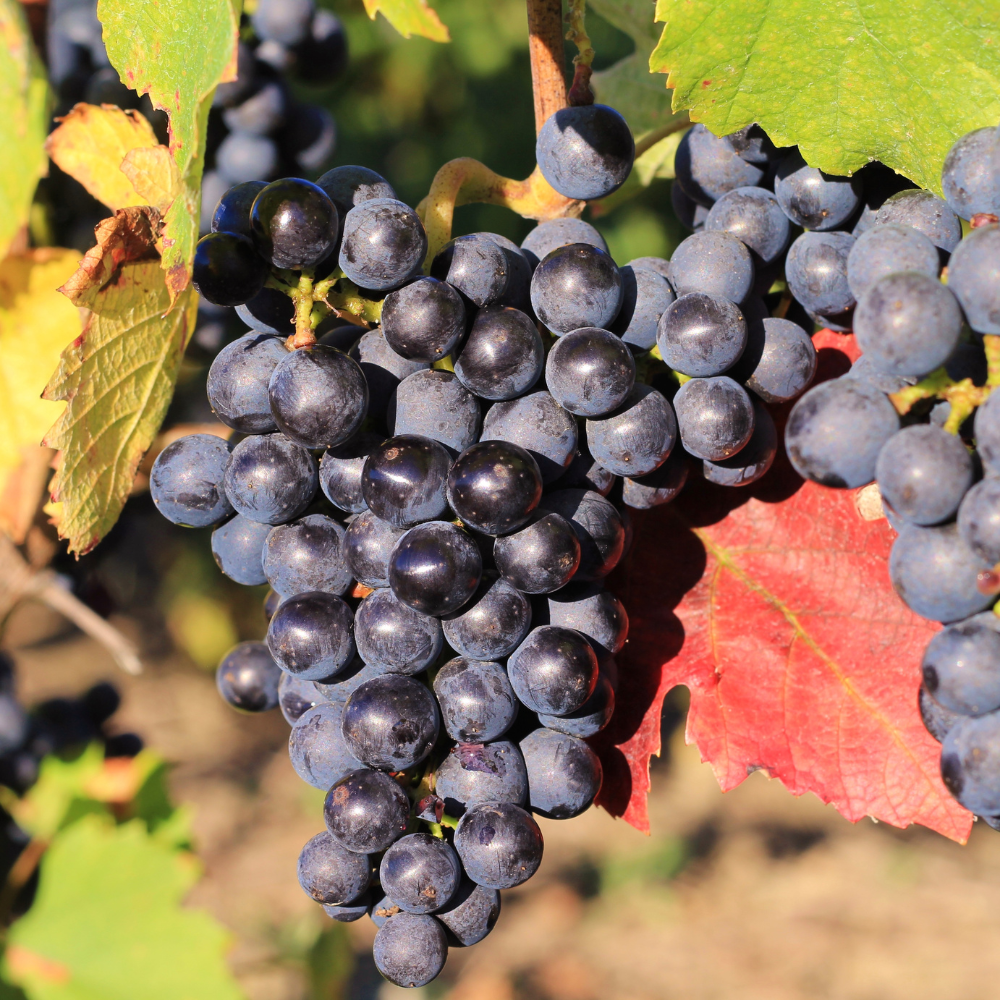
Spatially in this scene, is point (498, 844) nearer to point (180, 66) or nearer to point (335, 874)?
point (335, 874)

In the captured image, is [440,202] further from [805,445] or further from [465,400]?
[805,445]

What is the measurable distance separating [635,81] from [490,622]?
0.88 m

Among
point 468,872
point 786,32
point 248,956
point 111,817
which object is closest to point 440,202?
point 786,32

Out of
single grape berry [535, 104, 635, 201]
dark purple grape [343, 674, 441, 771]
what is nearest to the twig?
single grape berry [535, 104, 635, 201]

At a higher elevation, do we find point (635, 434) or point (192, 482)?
point (635, 434)

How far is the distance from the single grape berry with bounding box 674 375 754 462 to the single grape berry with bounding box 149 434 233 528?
45 centimetres

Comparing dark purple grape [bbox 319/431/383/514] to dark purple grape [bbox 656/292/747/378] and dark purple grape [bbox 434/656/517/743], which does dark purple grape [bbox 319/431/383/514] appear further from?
dark purple grape [bbox 656/292/747/378]

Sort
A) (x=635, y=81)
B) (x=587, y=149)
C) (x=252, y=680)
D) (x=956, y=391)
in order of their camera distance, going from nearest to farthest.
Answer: (x=956, y=391) → (x=587, y=149) → (x=252, y=680) → (x=635, y=81)

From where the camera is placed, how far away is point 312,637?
85 centimetres

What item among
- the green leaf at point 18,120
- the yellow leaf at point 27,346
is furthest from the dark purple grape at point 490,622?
the yellow leaf at point 27,346

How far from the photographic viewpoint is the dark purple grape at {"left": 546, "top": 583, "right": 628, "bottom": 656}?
87cm

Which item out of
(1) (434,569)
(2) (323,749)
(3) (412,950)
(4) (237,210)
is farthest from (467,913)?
(4) (237,210)

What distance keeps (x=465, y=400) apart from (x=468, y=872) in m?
0.42

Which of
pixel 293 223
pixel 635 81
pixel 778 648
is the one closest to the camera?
Result: pixel 293 223
